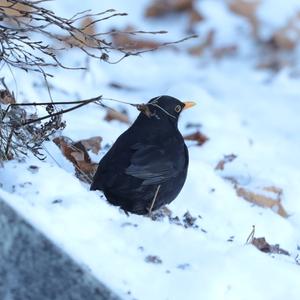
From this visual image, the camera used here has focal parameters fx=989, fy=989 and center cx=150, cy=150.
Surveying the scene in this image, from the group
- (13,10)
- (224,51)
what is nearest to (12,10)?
(13,10)

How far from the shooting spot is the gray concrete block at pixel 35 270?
10.7 feet

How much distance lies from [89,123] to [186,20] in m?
5.11

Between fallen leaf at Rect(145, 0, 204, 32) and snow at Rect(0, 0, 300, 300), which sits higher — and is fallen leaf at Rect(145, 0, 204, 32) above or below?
below

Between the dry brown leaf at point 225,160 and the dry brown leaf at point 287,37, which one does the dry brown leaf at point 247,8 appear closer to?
the dry brown leaf at point 287,37

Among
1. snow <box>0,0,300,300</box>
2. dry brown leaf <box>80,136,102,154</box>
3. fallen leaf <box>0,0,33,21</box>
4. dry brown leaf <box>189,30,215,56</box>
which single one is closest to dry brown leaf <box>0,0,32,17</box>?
fallen leaf <box>0,0,33,21</box>

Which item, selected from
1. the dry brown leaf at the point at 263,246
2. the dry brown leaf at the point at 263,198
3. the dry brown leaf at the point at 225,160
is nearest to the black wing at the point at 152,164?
the dry brown leaf at the point at 263,246

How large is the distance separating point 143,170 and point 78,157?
424mm

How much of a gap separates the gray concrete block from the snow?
4cm

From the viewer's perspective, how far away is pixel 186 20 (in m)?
11.2

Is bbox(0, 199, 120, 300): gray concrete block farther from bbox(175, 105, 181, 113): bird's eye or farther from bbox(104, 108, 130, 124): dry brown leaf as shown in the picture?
bbox(104, 108, 130, 124): dry brown leaf

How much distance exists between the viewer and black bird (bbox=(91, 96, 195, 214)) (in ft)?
15.3

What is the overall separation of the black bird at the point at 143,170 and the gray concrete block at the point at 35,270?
125 centimetres

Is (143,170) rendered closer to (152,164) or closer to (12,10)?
(152,164)

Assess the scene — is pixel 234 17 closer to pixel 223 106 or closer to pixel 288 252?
pixel 223 106
